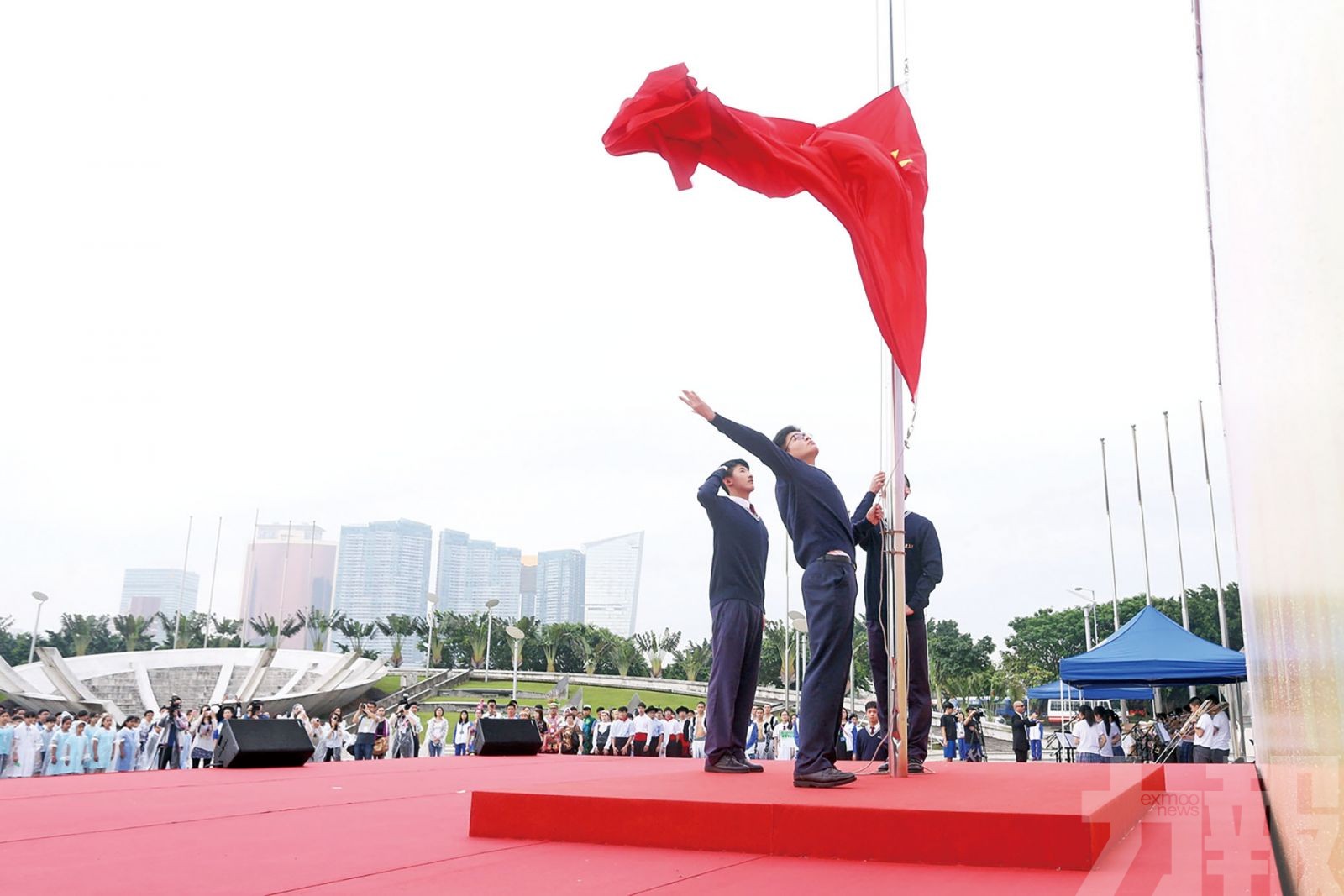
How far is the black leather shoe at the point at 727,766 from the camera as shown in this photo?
163 inches

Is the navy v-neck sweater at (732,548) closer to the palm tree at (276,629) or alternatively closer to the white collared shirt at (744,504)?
the white collared shirt at (744,504)

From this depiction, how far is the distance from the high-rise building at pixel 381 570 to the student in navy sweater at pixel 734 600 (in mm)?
90822

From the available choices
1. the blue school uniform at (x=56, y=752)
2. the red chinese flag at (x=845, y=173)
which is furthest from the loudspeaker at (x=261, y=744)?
the blue school uniform at (x=56, y=752)

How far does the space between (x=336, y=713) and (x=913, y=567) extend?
47.7 ft

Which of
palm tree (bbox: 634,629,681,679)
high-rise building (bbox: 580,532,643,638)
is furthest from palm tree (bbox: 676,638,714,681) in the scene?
high-rise building (bbox: 580,532,643,638)

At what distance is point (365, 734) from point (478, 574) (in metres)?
78.2

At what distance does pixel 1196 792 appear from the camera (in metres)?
4.88

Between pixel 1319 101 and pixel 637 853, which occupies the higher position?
pixel 1319 101

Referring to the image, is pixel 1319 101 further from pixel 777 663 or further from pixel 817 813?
pixel 777 663

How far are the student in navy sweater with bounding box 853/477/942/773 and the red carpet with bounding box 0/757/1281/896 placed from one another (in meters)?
0.24

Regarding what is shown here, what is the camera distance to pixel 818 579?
3689 millimetres

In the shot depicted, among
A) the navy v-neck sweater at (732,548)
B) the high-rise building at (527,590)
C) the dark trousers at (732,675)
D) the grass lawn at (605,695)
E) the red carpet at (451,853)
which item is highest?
the high-rise building at (527,590)

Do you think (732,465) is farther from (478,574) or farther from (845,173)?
(478,574)

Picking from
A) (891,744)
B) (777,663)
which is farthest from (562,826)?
(777,663)
